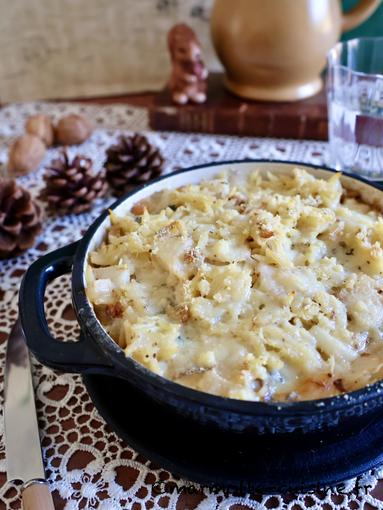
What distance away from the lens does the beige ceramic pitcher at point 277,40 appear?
1.34 m

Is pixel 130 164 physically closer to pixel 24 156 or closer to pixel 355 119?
pixel 24 156

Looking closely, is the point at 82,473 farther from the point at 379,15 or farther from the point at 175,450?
the point at 379,15

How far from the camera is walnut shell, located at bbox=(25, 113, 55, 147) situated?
Result: 1456 mm

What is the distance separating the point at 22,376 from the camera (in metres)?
0.82

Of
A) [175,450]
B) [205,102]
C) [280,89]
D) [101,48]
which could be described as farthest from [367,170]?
[101,48]

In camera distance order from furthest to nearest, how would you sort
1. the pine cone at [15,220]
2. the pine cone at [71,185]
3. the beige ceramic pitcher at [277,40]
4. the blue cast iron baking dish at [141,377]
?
1. the beige ceramic pitcher at [277,40]
2. the pine cone at [71,185]
3. the pine cone at [15,220]
4. the blue cast iron baking dish at [141,377]

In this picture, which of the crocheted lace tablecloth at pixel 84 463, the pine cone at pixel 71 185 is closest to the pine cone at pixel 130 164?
the pine cone at pixel 71 185

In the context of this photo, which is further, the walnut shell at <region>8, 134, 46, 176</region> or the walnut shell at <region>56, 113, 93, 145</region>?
the walnut shell at <region>56, 113, 93, 145</region>

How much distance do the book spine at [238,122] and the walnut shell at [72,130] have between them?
19 centimetres

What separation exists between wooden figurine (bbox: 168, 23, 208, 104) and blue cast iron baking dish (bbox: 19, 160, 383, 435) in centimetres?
75

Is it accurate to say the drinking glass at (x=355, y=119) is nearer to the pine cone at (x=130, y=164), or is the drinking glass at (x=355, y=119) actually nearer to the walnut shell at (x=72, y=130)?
the pine cone at (x=130, y=164)

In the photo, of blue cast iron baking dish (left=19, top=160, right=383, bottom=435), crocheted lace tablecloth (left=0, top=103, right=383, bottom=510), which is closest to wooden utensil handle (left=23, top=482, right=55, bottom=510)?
crocheted lace tablecloth (left=0, top=103, right=383, bottom=510)

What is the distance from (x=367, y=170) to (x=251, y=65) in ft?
1.40

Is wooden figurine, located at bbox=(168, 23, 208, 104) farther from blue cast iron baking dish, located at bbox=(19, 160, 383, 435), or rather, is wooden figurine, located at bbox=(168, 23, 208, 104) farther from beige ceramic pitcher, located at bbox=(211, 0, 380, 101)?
blue cast iron baking dish, located at bbox=(19, 160, 383, 435)
